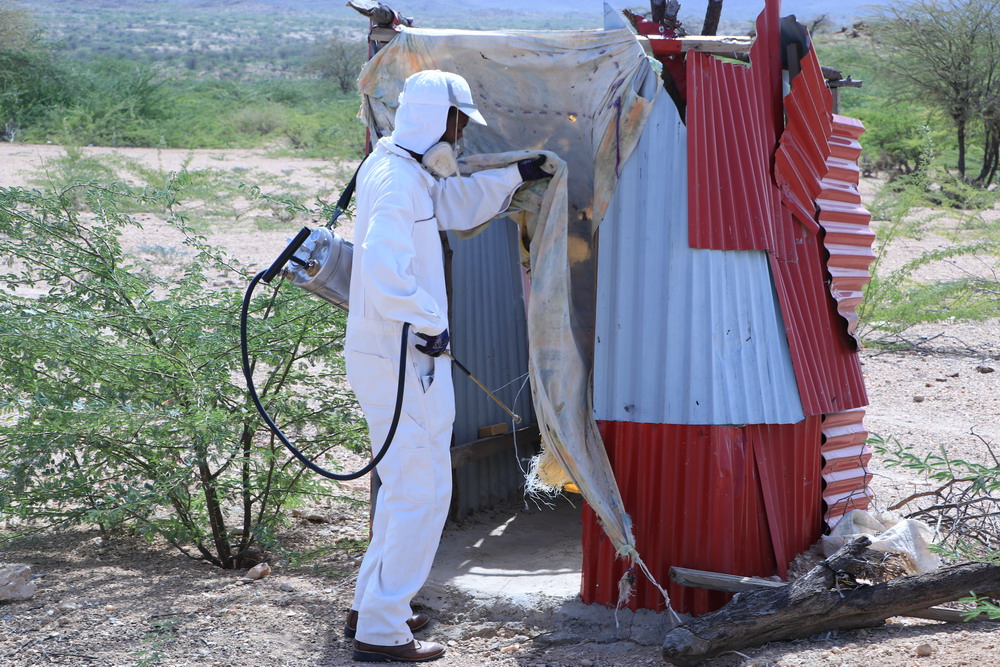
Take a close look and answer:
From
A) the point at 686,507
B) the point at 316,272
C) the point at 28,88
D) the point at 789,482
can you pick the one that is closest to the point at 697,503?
the point at 686,507

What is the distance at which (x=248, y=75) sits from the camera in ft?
153

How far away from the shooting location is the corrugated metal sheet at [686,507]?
383 centimetres

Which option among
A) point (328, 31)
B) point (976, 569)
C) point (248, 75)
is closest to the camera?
point (976, 569)

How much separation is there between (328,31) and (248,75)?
3622 centimetres

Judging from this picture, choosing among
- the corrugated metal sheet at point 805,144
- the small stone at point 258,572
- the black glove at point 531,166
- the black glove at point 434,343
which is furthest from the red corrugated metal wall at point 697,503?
the small stone at point 258,572

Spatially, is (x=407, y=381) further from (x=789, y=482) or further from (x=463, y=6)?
(x=463, y=6)

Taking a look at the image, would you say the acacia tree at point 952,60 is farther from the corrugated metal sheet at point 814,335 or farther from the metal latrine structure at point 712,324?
the metal latrine structure at point 712,324

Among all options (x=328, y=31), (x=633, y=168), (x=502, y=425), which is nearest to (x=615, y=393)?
(x=633, y=168)

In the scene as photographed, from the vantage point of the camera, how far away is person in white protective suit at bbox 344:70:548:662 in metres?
3.63

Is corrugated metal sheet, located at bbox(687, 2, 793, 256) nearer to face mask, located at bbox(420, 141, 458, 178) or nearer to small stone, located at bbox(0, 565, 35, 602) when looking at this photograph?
face mask, located at bbox(420, 141, 458, 178)

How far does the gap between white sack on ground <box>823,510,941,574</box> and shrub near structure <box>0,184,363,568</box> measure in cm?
219

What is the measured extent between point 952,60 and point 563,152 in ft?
55.2

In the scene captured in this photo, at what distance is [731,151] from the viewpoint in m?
3.87

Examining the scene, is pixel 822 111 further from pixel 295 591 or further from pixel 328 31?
pixel 328 31
